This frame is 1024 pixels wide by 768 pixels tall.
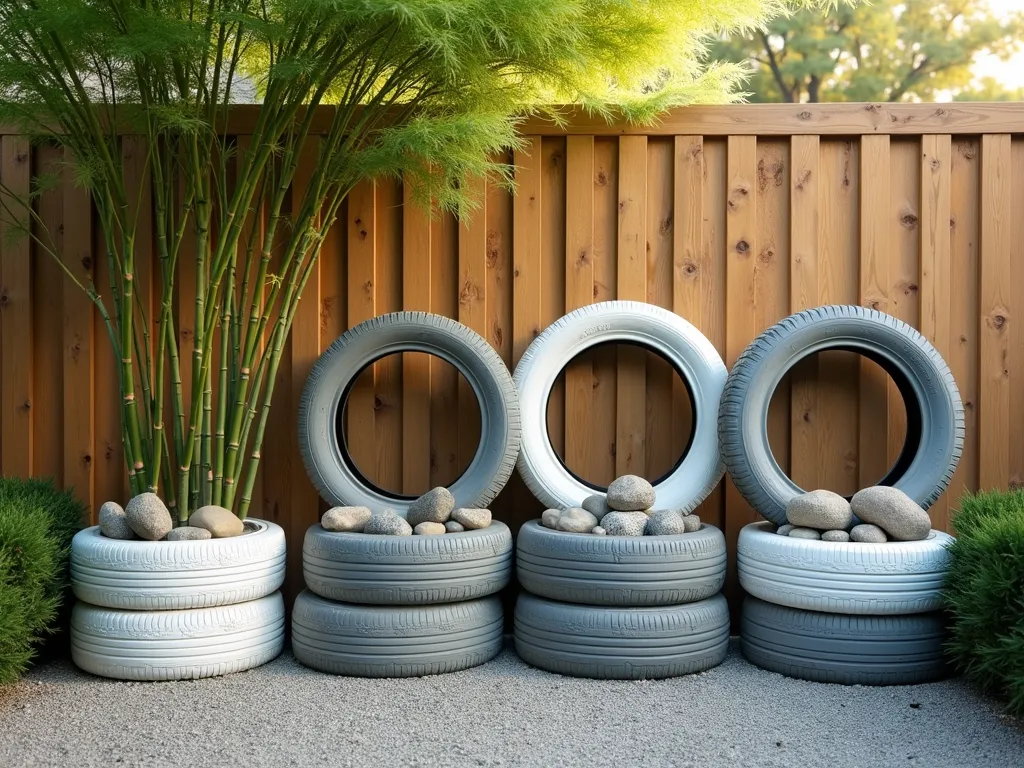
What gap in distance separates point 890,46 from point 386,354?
12.3m

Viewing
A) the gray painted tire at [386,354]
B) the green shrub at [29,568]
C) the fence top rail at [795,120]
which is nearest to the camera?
the green shrub at [29,568]

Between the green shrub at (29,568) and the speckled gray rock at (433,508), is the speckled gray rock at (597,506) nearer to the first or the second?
the speckled gray rock at (433,508)

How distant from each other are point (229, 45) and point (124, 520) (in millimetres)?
1613

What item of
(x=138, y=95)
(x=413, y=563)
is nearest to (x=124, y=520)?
(x=413, y=563)

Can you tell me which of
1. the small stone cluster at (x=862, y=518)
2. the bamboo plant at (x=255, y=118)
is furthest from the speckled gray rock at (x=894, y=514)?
the bamboo plant at (x=255, y=118)

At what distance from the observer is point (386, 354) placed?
3.19 meters

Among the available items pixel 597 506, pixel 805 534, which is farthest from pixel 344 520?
pixel 805 534

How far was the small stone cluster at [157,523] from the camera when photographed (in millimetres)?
2734

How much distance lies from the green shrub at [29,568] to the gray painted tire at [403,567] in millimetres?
738

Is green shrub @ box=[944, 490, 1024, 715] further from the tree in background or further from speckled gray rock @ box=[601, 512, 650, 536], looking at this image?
the tree in background

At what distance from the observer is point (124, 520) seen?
279 cm

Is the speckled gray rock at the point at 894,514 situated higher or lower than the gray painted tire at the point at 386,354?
lower

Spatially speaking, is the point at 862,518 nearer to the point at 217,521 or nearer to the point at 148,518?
the point at 217,521

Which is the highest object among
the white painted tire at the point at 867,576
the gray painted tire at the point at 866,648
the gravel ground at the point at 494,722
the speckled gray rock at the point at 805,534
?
the speckled gray rock at the point at 805,534
